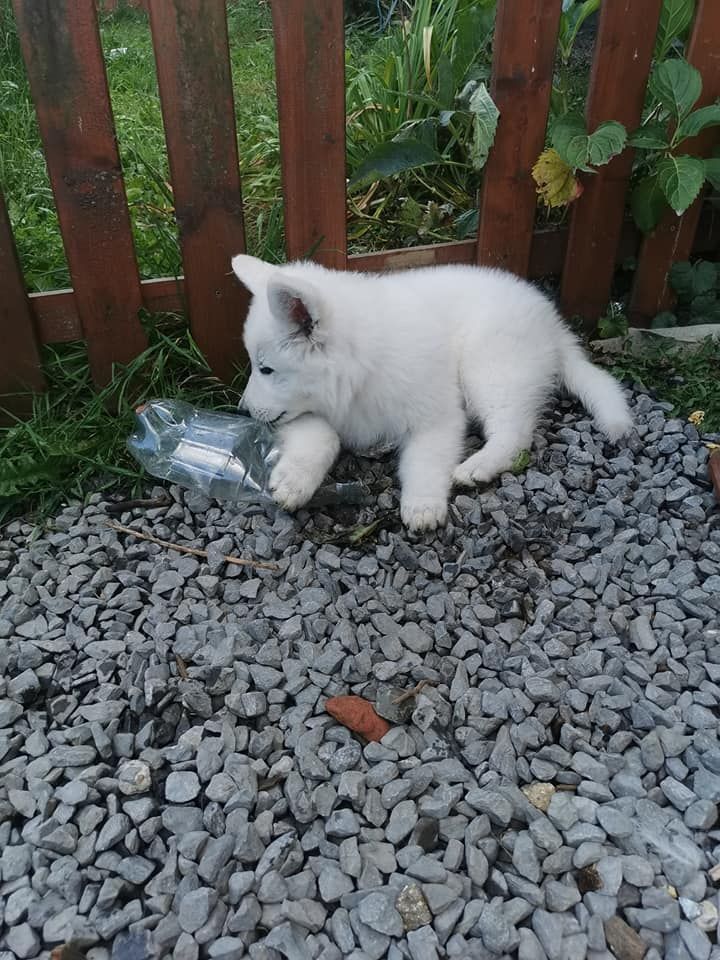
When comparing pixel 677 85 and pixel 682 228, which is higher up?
pixel 677 85

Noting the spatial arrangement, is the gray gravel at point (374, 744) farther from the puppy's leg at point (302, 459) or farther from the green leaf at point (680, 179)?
the green leaf at point (680, 179)

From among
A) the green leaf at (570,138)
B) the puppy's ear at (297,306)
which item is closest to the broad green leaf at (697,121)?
the green leaf at (570,138)

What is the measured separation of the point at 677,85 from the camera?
2.79 metres

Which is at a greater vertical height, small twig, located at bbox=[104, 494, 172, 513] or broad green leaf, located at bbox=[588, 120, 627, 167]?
broad green leaf, located at bbox=[588, 120, 627, 167]

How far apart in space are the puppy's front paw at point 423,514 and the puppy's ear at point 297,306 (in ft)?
1.90

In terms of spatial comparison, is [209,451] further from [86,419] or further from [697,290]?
[697,290]

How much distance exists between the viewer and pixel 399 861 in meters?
1.63

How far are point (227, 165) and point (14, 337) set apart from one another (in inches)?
36.7

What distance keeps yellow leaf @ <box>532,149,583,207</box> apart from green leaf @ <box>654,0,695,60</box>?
65 centimetres

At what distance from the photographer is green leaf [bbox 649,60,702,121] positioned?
2.78 m

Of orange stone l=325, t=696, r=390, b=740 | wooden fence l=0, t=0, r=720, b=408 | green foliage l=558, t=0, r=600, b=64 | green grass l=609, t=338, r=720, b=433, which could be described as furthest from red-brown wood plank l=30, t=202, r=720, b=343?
orange stone l=325, t=696, r=390, b=740

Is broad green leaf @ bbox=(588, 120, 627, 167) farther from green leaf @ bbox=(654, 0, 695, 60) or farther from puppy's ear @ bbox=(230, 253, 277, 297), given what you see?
puppy's ear @ bbox=(230, 253, 277, 297)

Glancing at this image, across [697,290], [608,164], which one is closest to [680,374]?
[697,290]

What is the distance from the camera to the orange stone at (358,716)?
189 centimetres
